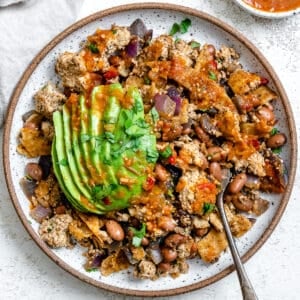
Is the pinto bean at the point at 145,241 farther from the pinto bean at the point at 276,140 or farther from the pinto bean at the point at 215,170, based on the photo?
the pinto bean at the point at 276,140

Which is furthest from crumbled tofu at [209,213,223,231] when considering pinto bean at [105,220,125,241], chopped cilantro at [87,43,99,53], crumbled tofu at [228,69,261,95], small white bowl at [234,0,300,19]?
small white bowl at [234,0,300,19]

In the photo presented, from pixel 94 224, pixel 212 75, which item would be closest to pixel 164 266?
pixel 94 224

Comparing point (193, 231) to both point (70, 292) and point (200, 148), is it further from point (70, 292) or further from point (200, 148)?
point (70, 292)

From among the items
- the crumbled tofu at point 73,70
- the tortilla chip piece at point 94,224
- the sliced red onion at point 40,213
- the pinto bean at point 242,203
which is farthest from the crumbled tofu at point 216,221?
the crumbled tofu at point 73,70

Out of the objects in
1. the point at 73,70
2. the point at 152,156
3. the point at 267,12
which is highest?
the point at 267,12

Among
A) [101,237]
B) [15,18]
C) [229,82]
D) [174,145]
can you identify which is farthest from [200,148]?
[15,18]

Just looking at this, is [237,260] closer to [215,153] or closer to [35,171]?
[215,153]
